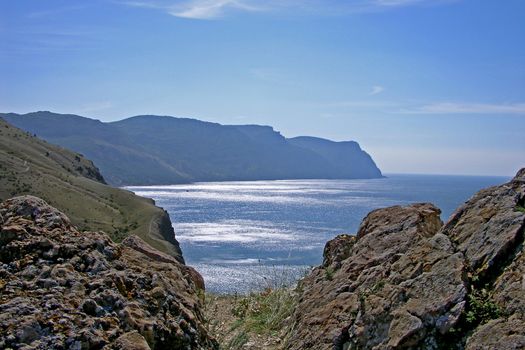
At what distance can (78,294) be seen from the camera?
4586mm

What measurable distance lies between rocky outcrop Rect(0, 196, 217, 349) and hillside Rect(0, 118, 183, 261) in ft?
172

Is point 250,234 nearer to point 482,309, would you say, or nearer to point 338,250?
point 338,250

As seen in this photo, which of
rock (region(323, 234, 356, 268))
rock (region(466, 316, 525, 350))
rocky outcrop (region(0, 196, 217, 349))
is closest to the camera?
rocky outcrop (region(0, 196, 217, 349))

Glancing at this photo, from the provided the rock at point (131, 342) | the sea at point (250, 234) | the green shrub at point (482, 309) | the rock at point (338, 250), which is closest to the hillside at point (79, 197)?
the sea at point (250, 234)

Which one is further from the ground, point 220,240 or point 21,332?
point 21,332

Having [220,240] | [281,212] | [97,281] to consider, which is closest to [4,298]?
[97,281]

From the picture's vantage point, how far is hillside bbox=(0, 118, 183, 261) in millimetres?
71500

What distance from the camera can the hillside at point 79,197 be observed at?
235ft

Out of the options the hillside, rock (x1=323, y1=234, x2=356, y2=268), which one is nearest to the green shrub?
rock (x1=323, y1=234, x2=356, y2=268)

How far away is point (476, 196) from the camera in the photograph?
744cm

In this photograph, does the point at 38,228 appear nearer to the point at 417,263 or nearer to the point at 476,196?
the point at 417,263

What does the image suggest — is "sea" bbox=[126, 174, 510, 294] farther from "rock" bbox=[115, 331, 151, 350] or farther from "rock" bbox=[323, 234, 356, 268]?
"rock" bbox=[115, 331, 151, 350]

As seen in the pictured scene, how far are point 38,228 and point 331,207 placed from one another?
14893 cm

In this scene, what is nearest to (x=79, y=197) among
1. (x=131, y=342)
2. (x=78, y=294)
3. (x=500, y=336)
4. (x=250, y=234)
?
(x=250, y=234)
